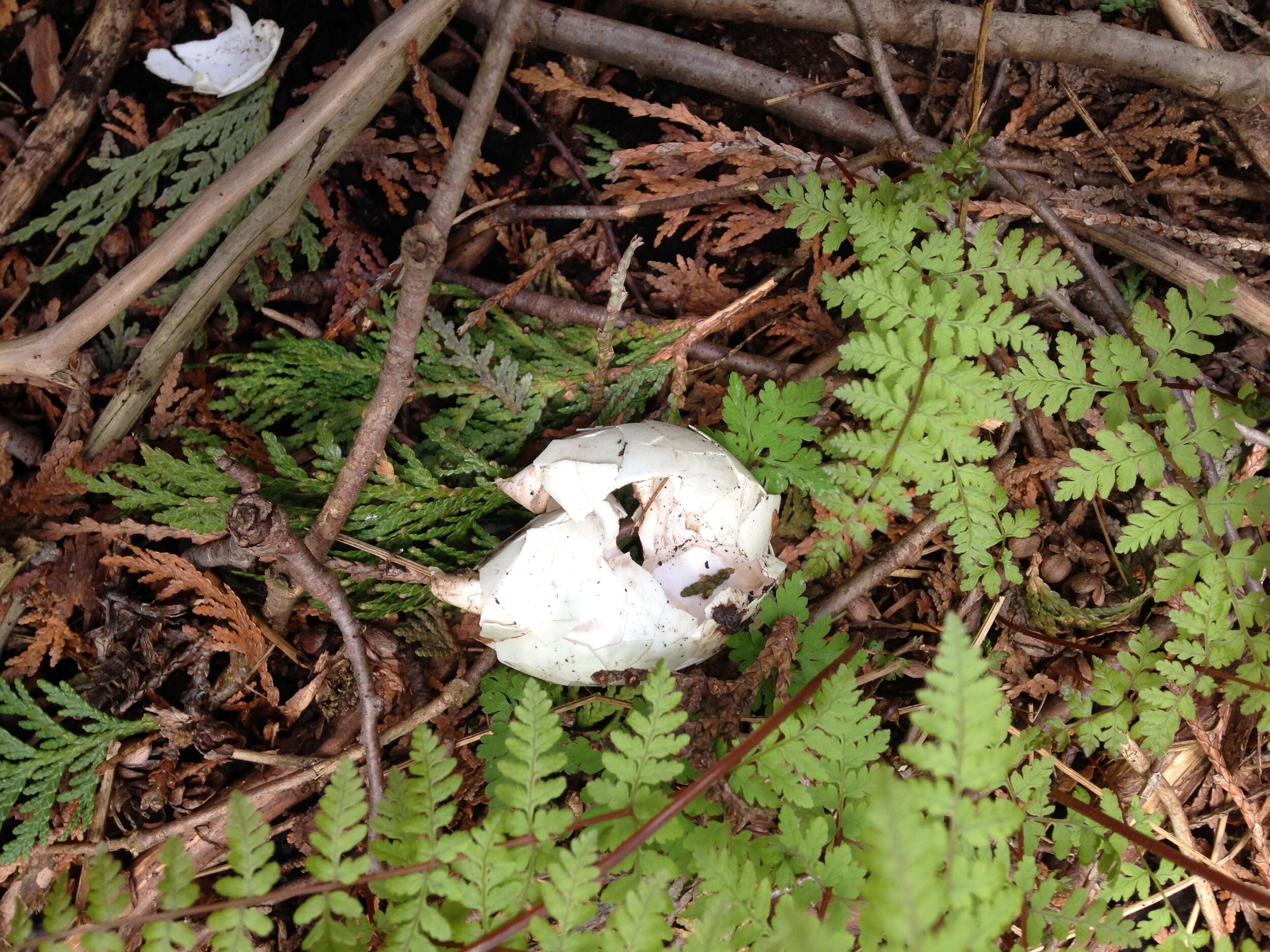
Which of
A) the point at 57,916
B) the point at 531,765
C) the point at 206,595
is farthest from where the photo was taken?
the point at 206,595

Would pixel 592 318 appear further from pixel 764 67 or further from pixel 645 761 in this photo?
pixel 645 761

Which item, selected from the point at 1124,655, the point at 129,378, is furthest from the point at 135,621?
the point at 1124,655

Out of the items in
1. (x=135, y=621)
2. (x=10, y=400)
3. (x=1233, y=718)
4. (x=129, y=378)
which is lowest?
(x=1233, y=718)

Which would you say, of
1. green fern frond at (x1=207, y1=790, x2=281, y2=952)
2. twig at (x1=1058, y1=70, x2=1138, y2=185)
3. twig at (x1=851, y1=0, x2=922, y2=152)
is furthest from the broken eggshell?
twig at (x1=1058, y1=70, x2=1138, y2=185)

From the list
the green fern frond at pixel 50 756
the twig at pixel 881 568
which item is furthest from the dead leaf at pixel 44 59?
the twig at pixel 881 568

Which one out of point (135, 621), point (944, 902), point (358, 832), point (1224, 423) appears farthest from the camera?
point (135, 621)

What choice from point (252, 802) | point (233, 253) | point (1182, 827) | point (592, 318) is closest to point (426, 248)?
point (592, 318)

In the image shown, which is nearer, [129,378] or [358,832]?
[358,832]

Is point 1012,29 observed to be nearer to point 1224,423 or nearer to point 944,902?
point 1224,423
